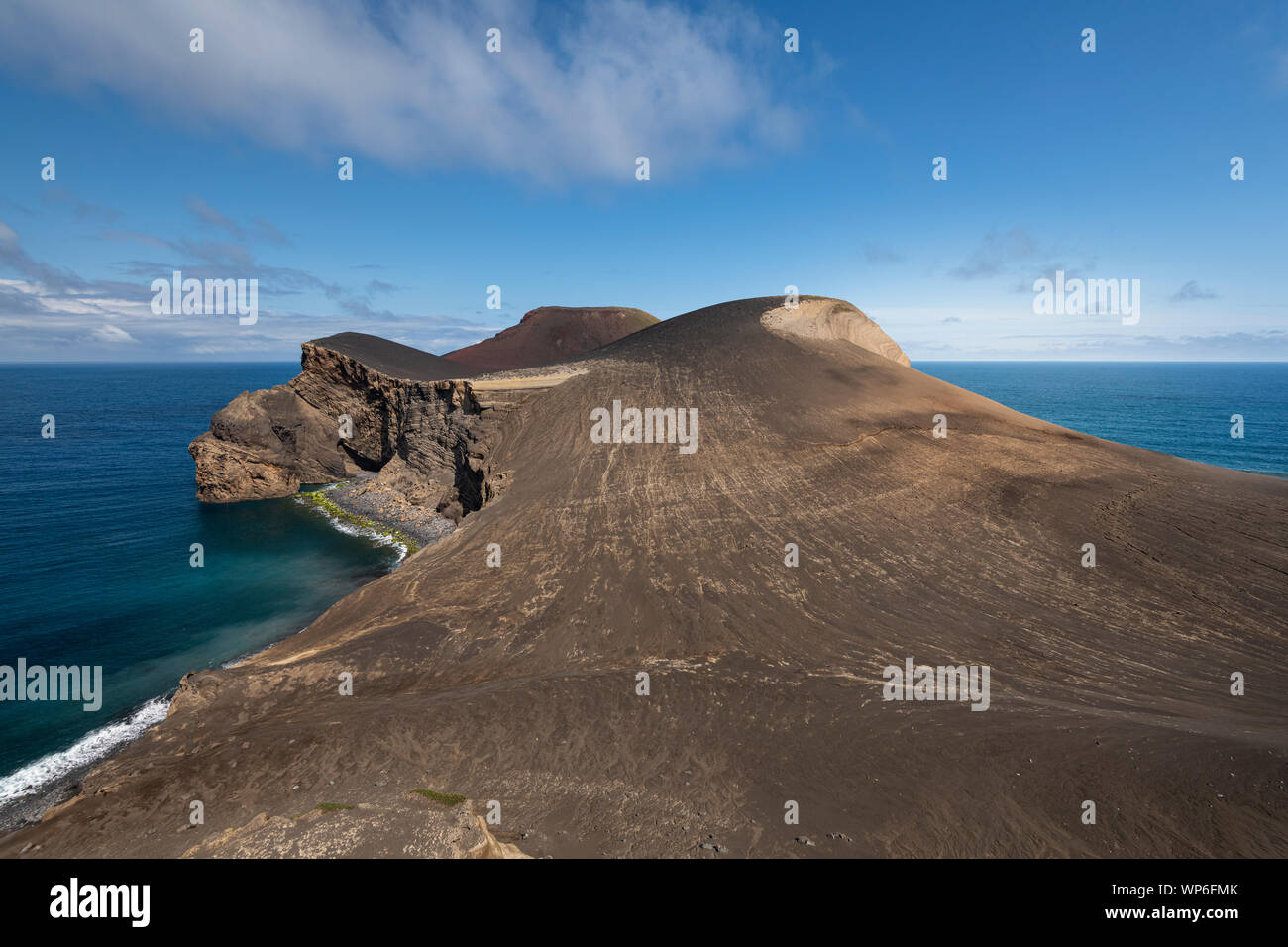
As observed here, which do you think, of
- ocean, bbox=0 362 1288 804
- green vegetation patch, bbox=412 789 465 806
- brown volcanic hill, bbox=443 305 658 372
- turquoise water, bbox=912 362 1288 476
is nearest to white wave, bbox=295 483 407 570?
ocean, bbox=0 362 1288 804

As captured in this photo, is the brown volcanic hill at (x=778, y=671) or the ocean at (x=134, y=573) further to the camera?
the ocean at (x=134, y=573)

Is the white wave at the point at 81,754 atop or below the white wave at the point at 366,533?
below

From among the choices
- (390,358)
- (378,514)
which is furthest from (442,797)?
(390,358)

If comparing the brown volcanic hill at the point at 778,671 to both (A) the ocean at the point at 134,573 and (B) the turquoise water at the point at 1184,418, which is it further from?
(B) the turquoise water at the point at 1184,418

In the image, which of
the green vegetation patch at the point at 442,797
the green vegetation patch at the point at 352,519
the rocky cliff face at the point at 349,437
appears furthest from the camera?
the rocky cliff face at the point at 349,437

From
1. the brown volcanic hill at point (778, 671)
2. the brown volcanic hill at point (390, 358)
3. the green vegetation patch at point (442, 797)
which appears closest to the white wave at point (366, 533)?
the brown volcanic hill at point (778, 671)
